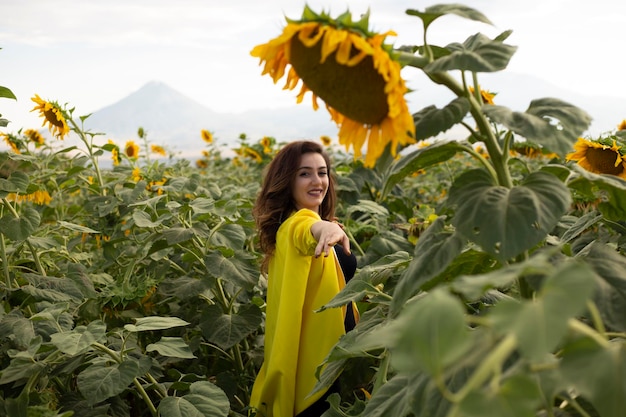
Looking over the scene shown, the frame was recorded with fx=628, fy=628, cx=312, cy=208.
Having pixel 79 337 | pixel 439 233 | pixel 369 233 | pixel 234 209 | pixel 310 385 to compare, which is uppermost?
pixel 439 233

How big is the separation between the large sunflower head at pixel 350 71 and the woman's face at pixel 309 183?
4.91ft

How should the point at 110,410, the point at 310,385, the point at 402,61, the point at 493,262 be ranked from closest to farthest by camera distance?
the point at 402,61 → the point at 493,262 → the point at 110,410 → the point at 310,385

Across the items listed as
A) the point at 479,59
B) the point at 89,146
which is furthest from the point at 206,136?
the point at 479,59

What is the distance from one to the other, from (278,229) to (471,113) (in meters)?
1.43

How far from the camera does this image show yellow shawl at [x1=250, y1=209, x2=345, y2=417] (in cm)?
199

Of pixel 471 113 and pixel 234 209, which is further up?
pixel 471 113

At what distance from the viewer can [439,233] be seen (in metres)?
0.87

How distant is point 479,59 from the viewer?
2.61 feet

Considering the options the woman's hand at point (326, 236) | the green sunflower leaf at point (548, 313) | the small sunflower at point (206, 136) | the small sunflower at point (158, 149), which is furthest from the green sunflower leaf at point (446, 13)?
the small sunflower at point (206, 136)

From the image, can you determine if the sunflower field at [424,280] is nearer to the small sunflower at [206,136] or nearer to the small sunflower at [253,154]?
the small sunflower at [253,154]

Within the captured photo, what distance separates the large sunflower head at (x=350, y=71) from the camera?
0.75 metres

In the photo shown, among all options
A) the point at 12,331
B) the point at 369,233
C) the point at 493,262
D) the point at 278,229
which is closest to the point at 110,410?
the point at 12,331

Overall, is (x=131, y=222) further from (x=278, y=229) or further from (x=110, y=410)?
(x=110, y=410)

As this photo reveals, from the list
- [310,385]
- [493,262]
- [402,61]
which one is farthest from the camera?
[310,385]
